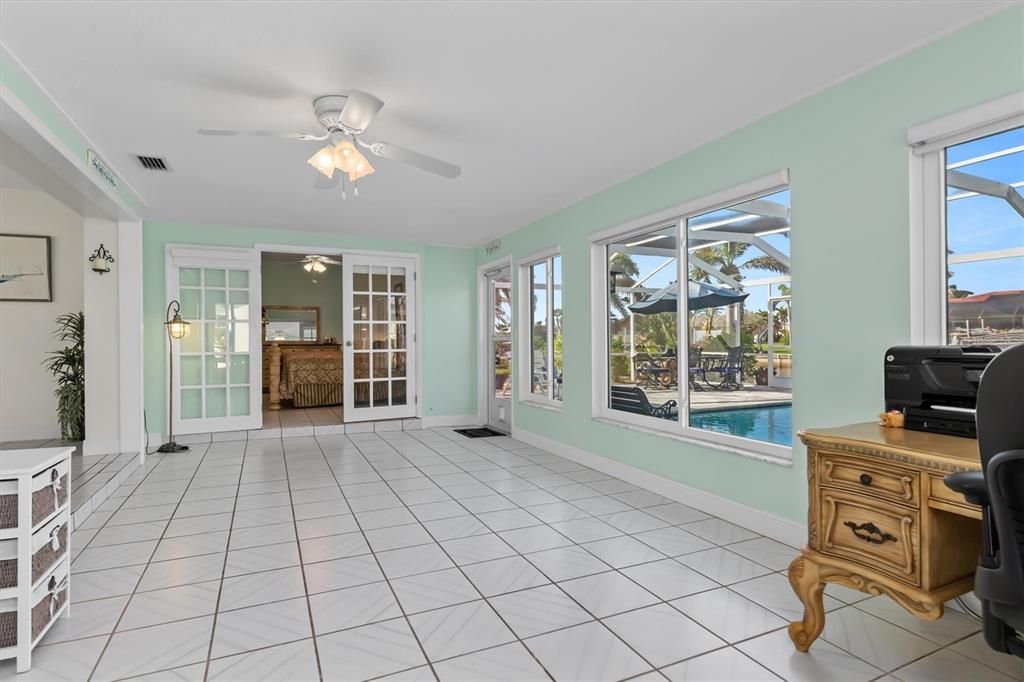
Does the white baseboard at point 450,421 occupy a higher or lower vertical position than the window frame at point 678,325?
lower

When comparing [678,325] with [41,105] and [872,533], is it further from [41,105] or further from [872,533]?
[41,105]

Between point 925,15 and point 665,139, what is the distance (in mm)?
1442

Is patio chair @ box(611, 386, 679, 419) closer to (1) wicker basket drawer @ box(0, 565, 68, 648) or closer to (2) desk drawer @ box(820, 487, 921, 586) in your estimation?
(2) desk drawer @ box(820, 487, 921, 586)

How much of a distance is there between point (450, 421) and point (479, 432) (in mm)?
649

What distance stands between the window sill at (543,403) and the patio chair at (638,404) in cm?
77

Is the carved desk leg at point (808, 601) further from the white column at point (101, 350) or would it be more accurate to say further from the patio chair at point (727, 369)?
the white column at point (101, 350)

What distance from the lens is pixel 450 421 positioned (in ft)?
22.6

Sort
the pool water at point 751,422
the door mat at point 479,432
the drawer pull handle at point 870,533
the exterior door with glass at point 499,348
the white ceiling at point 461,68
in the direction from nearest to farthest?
the drawer pull handle at point 870,533
the white ceiling at point 461,68
the pool water at point 751,422
the door mat at point 479,432
the exterior door with glass at point 499,348

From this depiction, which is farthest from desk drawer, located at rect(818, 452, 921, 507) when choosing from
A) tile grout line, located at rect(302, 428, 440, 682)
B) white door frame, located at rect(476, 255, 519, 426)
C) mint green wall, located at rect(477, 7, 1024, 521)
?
white door frame, located at rect(476, 255, 519, 426)

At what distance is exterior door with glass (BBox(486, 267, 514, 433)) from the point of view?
21.5 ft

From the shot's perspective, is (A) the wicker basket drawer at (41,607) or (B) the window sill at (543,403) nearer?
(A) the wicker basket drawer at (41,607)

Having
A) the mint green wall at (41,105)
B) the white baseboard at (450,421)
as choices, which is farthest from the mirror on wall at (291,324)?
the mint green wall at (41,105)

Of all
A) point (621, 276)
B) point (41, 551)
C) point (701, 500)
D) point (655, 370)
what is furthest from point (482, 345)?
point (41, 551)

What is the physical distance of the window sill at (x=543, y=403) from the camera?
17.3ft
